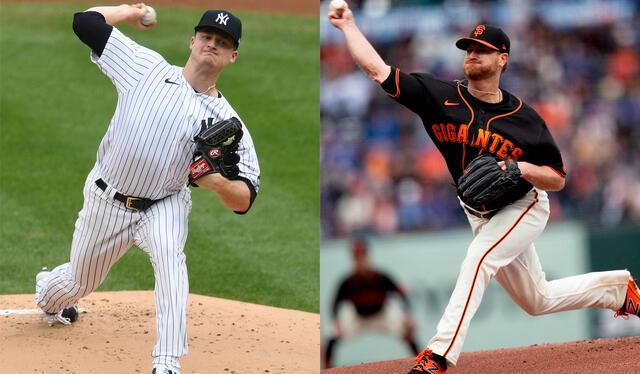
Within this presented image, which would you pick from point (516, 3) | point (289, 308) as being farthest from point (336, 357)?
point (516, 3)

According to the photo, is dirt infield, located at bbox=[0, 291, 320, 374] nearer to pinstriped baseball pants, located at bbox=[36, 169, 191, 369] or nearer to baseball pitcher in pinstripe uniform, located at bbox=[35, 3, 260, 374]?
pinstriped baseball pants, located at bbox=[36, 169, 191, 369]

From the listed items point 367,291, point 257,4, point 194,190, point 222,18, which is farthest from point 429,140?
point 257,4

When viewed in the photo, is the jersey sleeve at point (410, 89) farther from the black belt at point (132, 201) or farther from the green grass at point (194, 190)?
the green grass at point (194, 190)

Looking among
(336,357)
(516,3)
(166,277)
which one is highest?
(516,3)

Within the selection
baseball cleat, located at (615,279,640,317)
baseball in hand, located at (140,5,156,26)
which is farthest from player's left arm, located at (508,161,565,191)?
baseball in hand, located at (140,5,156,26)

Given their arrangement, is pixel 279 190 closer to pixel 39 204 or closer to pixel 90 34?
pixel 39 204

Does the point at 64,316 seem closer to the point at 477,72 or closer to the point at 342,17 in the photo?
the point at 342,17
